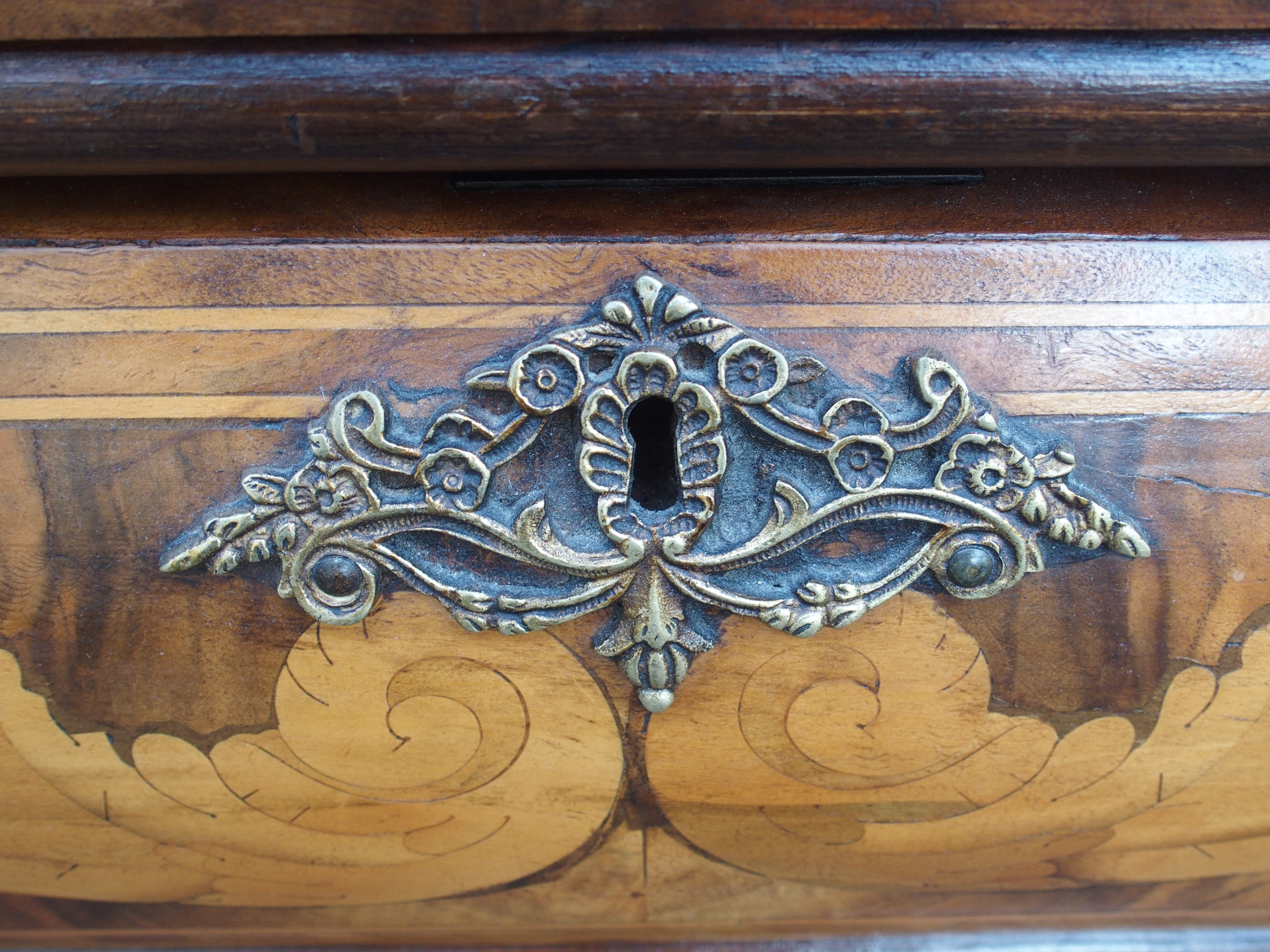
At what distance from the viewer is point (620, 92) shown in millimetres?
360

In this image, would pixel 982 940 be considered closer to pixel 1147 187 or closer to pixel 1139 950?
pixel 1139 950

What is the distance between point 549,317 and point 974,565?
0.80ft

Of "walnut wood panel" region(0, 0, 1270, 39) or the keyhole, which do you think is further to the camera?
the keyhole

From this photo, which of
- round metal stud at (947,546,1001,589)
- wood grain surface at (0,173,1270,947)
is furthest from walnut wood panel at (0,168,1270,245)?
round metal stud at (947,546,1001,589)

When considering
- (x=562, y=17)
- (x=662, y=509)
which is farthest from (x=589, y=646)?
(x=562, y=17)

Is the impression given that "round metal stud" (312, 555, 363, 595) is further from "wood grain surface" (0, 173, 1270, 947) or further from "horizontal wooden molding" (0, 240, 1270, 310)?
"horizontal wooden molding" (0, 240, 1270, 310)

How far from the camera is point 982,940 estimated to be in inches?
22.5

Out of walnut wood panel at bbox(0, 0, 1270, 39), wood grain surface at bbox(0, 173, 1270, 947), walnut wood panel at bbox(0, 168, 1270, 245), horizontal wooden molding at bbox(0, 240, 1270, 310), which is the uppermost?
walnut wood panel at bbox(0, 0, 1270, 39)

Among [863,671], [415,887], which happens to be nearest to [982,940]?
[863,671]

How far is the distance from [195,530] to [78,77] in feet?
0.69

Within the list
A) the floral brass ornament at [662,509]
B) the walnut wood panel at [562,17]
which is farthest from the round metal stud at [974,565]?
the walnut wood panel at [562,17]

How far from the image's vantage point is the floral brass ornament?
413 mm

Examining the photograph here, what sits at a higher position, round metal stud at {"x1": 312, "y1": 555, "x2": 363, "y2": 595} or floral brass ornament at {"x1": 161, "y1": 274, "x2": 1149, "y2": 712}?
floral brass ornament at {"x1": 161, "y1": 274, "x2": 1149, "y2": 712}

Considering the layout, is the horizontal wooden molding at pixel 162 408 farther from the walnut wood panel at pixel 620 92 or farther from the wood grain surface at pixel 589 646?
the walnut wood panel at pixel 620 92
